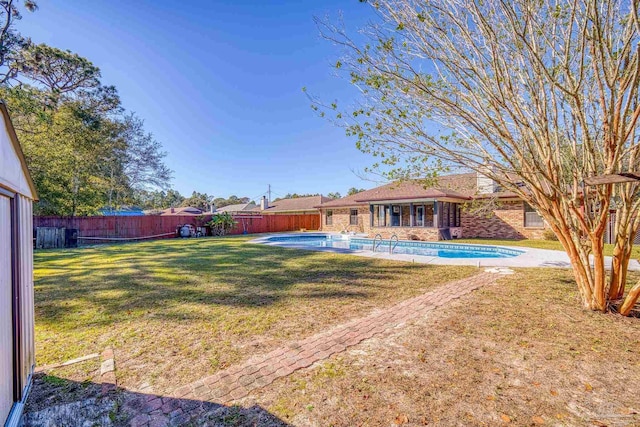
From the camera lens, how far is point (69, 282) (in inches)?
284

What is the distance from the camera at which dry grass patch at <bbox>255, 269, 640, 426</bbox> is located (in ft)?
7.77

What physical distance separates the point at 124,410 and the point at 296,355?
5.48 feet

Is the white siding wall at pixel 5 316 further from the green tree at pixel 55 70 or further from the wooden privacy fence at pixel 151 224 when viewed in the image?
the green tree at pixel 55 70

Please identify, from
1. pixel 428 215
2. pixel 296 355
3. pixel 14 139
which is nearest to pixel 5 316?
pixel 14 139

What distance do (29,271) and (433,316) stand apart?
5110mm

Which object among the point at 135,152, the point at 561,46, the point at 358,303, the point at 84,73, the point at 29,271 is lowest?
the point at 358,303

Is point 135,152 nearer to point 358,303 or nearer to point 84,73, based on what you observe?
point 84,73

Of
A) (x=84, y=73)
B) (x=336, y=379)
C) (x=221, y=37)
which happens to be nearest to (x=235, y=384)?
(x=336, y=379)

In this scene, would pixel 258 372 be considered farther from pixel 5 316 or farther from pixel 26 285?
pixel 26 285

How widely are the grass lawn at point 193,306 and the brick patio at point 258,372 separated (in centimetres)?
18

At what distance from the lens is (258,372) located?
304 cm

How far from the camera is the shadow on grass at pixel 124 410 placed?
2.34 m

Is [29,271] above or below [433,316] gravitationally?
above

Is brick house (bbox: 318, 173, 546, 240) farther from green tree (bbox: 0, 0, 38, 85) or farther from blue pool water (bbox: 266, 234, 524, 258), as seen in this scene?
green tree (bbox: 0, 0, 38, 85)
